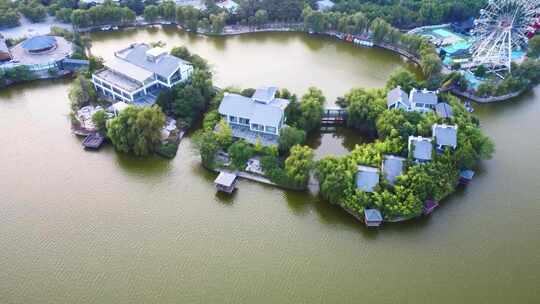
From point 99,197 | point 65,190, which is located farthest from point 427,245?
point 65,190

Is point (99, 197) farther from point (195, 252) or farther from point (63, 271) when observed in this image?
point (195, 252)

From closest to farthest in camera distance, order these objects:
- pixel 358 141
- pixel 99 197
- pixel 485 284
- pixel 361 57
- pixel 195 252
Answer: pixel 485 284, pixel 195 252, pixel 99 197, pixel 358 141, pixel 361 57

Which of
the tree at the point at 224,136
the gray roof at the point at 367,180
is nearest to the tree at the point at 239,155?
the tree at the point at 224,136

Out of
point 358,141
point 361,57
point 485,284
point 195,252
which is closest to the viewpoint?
point 485,284

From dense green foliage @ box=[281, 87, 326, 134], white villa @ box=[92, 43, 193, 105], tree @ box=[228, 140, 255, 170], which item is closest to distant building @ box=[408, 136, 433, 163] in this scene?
dense green foliage @ box=[281, 87, 326, 134]

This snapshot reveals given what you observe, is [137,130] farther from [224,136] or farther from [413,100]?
[413,100]

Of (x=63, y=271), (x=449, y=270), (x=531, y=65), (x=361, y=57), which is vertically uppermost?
(x=531, y=65)

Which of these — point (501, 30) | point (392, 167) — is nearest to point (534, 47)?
point (501, 30)
